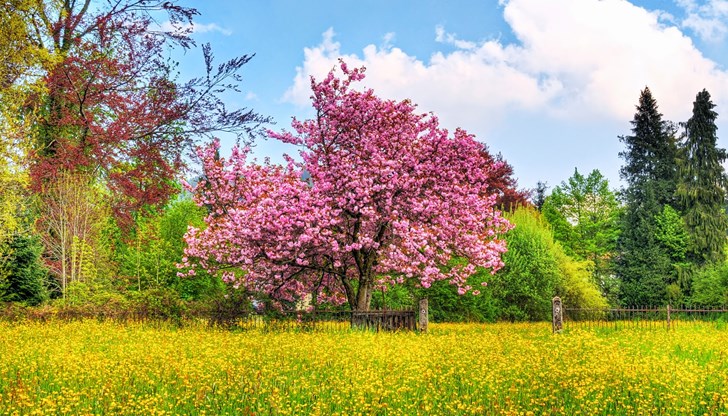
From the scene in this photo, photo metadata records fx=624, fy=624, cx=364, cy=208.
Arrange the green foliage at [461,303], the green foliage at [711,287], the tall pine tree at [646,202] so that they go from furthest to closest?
1. the tall pine tree at [646,202]
2. the green foliage at [711,287]
3. the green foliage at [461,303]

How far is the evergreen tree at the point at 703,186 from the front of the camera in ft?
151

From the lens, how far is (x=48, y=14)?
21.2 meters

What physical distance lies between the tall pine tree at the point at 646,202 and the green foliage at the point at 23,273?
123 ft

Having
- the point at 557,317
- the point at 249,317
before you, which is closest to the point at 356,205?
the point at 249,317

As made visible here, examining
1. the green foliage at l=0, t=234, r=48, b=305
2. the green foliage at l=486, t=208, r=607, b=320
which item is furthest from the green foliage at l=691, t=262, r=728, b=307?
the green foliage at l=0, t=234, r=48, b=305

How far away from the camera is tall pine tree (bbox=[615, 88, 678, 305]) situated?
147 ft

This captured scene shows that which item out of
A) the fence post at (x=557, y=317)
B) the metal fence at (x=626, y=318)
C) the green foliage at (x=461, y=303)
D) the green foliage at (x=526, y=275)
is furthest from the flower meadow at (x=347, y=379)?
the green foliage at (x=526, y=275)

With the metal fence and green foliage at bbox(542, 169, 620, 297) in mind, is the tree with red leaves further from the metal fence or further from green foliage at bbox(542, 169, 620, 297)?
green foliage at bbox(542, 169, 620, 297)

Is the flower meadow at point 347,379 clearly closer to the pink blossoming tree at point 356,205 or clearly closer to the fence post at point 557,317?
the pink blossoming tree at point 356,205

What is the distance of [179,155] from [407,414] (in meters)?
16.8

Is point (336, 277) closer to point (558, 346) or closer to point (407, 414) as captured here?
point (558, 346)

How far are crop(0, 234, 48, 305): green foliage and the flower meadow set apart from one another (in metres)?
11.3

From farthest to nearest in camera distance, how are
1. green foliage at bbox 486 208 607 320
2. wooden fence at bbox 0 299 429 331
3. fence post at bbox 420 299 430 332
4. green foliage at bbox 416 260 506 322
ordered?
green foliage at bbox 486 208 607 320, green foliage at bbox 416 260 506 322, fence post at bbox 420 299 430 332, wooden fence at bbox 0 299 429 331

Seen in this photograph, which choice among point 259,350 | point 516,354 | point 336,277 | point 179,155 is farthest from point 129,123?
point 516,354
